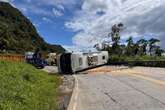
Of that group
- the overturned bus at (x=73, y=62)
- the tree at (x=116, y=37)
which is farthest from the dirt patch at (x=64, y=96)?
the tree at (x=116, y=37)

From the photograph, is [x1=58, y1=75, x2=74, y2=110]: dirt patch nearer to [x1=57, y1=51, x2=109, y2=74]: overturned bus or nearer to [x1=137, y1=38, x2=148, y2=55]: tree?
[x1=57, y1=51, x2=109, y2=74]: overturned bus

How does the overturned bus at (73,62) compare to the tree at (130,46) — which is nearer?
the overturned bus at (73,62)

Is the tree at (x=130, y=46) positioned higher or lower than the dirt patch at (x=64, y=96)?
higher

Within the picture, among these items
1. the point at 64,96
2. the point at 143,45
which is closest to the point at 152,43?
the point at 143,45

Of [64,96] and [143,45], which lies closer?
[64,96]

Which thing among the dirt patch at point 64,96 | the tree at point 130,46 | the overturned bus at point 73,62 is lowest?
the dirt patch at point 64,96

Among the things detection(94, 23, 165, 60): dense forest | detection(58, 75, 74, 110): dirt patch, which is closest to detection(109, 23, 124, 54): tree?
detection(94, 23, 165, 60): dense forest

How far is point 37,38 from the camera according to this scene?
187m

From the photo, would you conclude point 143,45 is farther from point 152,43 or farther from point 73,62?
point 73,62

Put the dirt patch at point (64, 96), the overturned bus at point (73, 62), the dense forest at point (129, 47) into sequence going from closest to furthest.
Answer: the dirt patch at point (64, 96)
the overturned bus at point (73, 62)
the dense forest at point (129, 47)

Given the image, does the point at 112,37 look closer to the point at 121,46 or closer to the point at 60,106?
the point at 121,46

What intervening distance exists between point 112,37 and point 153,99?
258 ft

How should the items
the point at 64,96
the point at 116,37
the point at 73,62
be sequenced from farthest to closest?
the point at 116,37
the point at 73,62
the point at 64,96

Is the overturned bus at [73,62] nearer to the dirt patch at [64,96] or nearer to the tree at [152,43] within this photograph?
the dirt patch at [64,96]
